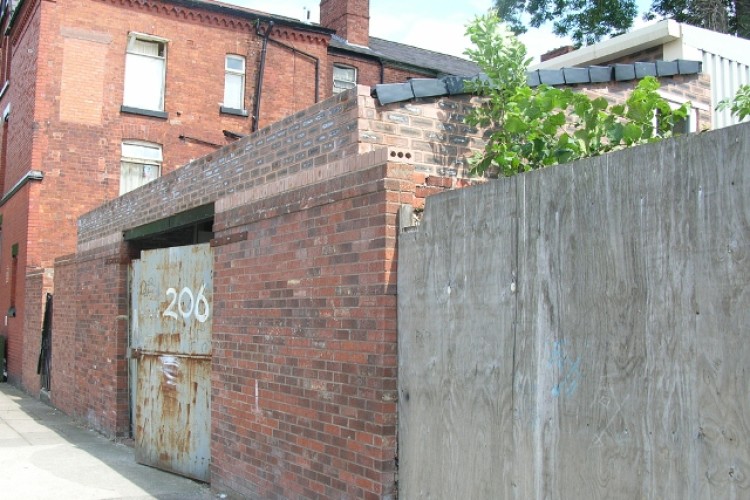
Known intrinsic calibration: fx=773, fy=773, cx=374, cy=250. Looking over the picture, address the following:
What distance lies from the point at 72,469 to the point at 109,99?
1212cm

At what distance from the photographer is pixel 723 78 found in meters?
8.48

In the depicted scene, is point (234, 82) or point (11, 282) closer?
point (11, 282)

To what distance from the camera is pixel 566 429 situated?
373 centimetres

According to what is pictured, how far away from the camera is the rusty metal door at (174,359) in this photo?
7948 mm

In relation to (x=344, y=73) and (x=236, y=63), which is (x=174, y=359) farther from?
(x=344, y=73)

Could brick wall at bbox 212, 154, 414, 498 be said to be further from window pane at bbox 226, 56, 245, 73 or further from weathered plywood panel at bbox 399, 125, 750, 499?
window pane at bbox 226, 56, 245, 73

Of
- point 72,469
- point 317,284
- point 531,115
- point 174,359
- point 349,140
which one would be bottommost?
point 72,469

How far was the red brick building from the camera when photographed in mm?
17656

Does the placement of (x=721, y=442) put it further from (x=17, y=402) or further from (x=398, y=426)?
(x=17, y=402)

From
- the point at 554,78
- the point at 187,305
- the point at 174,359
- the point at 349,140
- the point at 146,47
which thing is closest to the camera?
the point at 349,140

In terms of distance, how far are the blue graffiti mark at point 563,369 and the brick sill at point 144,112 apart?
16.9 meters

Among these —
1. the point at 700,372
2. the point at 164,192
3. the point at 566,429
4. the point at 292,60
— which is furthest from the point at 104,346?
the point at 292,60

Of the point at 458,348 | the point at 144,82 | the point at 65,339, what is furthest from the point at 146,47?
the point at 458,348

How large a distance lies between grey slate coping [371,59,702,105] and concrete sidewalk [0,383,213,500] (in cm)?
419
